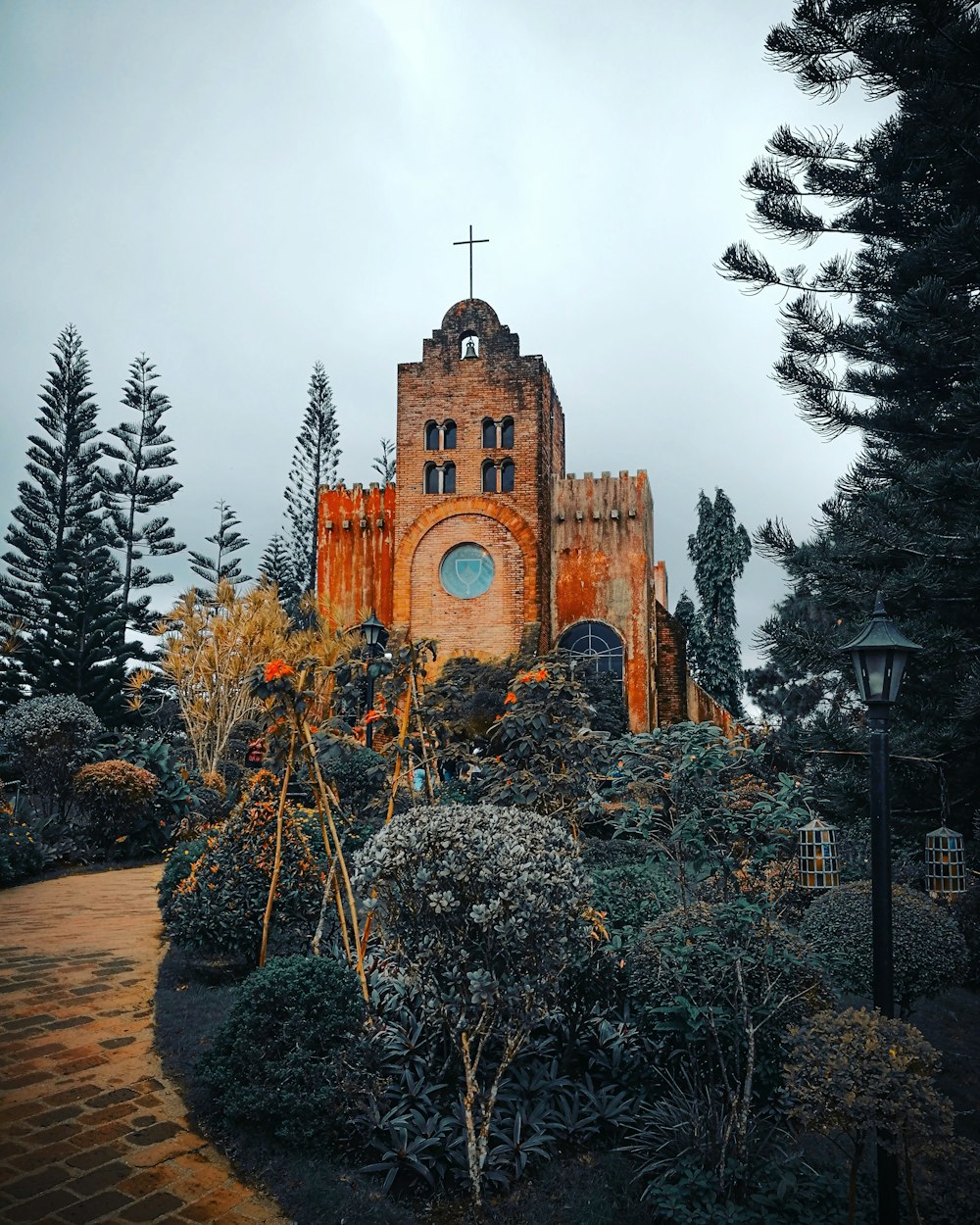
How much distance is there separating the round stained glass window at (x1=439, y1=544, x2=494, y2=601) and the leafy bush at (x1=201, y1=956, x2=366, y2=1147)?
13.3 meters

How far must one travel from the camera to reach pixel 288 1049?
4.17 meters

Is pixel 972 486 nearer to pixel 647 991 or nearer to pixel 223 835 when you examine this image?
pixel 647 991

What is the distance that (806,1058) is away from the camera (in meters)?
3.32

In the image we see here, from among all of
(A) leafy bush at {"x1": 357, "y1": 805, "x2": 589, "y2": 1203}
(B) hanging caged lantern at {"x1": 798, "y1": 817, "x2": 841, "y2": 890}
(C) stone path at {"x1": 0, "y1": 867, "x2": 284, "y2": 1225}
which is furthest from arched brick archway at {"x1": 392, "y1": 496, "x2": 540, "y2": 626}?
(A) leafy bush at {"x1": 357, "y1": 805, "x2": 589, "y2": 1203}

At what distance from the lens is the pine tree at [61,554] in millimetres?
19547

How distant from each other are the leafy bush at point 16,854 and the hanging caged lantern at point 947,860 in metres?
9.60

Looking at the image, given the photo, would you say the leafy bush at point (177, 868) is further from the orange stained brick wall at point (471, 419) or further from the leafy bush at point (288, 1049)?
the orange stained brick wall at point (471, 419)

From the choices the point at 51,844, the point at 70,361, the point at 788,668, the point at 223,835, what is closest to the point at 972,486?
the point at 788,668

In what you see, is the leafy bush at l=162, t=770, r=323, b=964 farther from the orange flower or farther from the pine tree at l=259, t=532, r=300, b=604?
the pine tree at l=259, t=532, r=300, b=604

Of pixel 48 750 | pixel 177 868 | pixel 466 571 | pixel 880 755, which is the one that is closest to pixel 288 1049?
pixel 880 755

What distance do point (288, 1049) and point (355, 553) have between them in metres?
15.4

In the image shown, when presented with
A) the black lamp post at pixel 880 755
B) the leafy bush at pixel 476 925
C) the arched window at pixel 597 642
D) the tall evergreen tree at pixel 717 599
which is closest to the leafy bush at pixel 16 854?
the leafy bush at pixel 476 925

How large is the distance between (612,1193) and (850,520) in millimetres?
7528

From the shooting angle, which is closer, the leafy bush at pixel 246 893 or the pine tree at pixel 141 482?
the leafy bush at pixel 246 893
